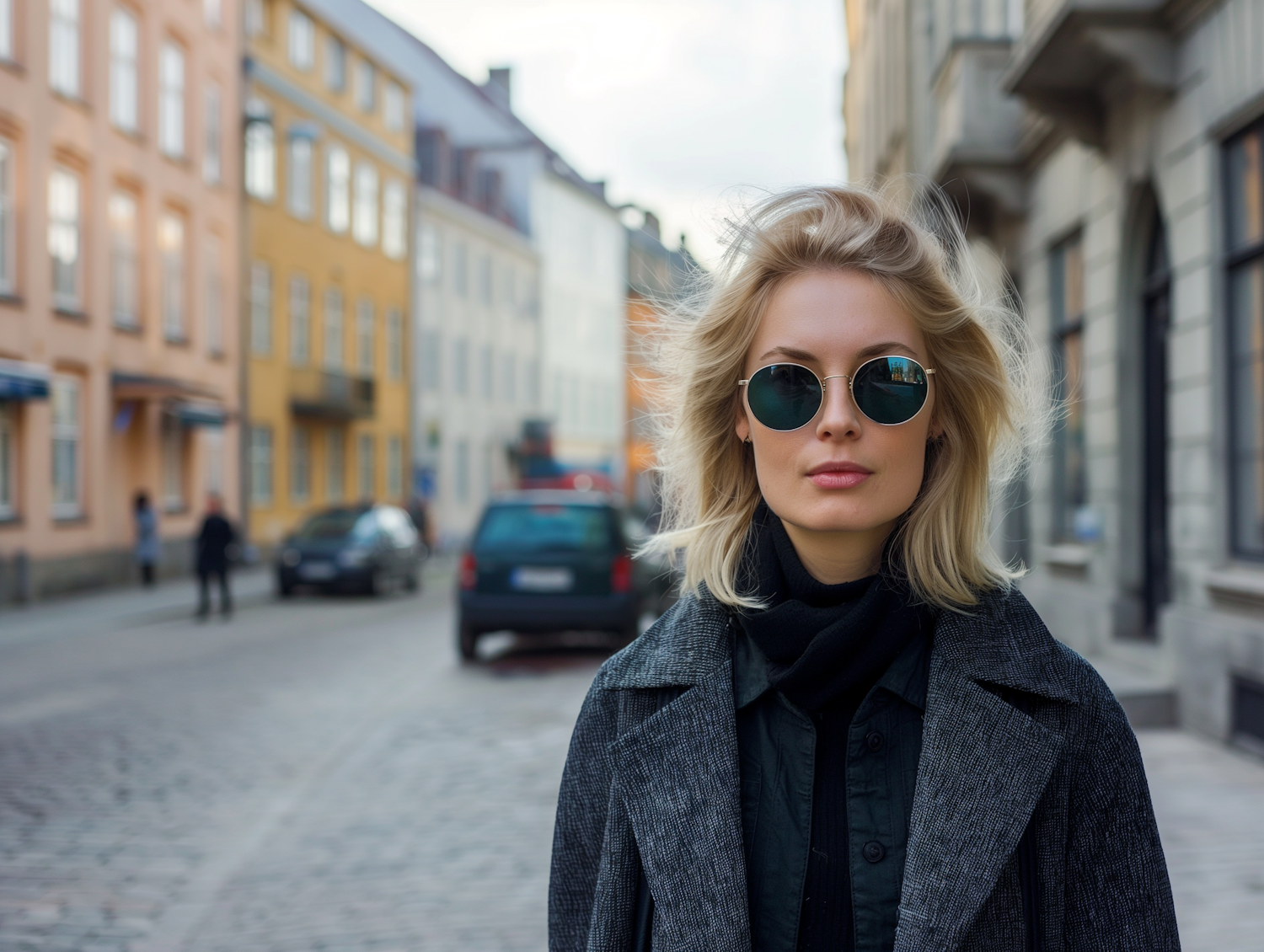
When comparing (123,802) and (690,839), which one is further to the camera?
(123,802)

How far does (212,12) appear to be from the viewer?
28406mm

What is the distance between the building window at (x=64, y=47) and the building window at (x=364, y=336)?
15189 mm

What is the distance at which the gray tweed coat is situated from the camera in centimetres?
160

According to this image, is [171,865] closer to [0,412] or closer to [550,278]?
[0,412]

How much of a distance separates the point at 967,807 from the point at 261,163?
32.1 m

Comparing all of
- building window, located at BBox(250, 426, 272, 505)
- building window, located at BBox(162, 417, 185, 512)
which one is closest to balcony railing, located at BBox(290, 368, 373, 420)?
building window, located at BBox(250, 426, 272, 505)

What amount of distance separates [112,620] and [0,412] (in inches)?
172

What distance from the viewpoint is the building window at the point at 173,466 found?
25656 millimetres

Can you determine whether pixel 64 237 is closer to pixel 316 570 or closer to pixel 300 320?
pixel 316 570

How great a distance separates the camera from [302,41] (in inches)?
1318

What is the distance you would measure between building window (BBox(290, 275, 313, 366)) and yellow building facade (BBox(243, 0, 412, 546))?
4 cm

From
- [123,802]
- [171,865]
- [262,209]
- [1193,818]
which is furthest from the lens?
Result: [262,209]

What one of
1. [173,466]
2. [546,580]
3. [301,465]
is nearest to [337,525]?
[173,466]

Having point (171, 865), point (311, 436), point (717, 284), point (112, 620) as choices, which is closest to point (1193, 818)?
point (171, 865)
